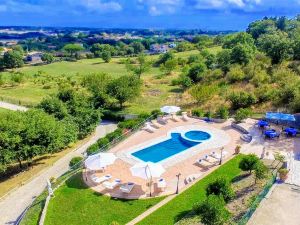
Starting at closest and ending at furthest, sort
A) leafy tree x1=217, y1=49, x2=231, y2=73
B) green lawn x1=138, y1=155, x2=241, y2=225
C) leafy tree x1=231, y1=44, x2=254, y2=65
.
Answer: green lawn x1=138, y1=155, x2=241, y2=225 → leafy tree x1=231, y1=44, x2=254, y2=65 → leafy tree x1=217, y1=49, x2=231, y2=73

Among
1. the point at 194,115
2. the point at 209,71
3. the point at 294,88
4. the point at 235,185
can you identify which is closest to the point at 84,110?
the point at 194,115

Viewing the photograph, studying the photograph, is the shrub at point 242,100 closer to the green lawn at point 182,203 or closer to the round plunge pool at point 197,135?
the round plunge pool at point 197,135

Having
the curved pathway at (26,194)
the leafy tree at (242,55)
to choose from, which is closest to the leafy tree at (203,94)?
the leafy tree at (242,55)

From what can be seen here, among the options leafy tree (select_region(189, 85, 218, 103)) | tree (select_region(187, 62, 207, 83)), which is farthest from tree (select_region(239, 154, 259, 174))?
tree (select_region(187, 62, 207, 83))

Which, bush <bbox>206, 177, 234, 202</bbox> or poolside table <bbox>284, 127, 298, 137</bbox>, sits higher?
poolside table <bbox>284, 127, 298, 137</bbox>

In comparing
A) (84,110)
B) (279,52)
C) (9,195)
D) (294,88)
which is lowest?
(9,195)

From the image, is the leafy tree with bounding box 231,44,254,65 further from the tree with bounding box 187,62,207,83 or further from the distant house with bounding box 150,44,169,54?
the distant house with bounding box 150,44,169,54

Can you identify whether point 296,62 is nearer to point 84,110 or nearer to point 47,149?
point 84,110
